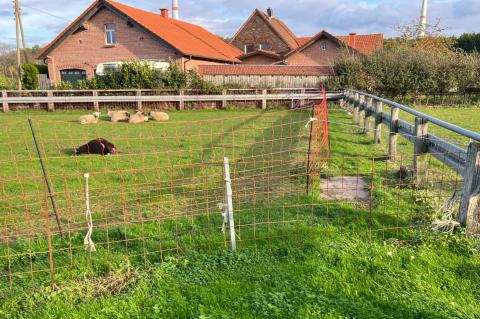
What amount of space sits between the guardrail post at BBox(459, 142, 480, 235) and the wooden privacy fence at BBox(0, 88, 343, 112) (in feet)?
54.4

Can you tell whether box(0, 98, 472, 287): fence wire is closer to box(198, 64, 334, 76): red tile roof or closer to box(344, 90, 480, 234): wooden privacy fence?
box(344, 90, 480, 234): wooden privacy fence

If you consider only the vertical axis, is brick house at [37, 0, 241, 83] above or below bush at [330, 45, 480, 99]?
above

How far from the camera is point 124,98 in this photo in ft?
66.2

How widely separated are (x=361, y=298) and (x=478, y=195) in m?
1.80

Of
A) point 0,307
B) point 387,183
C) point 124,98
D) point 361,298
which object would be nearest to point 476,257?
point 361,298

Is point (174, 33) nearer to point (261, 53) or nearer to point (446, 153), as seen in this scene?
point (261, 53)

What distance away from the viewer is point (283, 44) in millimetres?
42594

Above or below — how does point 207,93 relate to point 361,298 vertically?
above

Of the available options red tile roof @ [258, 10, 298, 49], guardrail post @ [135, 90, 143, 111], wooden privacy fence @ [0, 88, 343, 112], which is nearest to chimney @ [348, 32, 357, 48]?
red tile roof @ [258, 10, 298, 49]

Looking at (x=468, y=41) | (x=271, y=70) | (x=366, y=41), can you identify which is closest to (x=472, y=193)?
(x=271, y=70)

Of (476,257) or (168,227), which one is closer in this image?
(476,257)

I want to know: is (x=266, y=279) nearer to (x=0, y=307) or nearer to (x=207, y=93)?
(x=0, y=307)

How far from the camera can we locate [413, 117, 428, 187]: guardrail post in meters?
5.75

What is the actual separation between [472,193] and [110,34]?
29.1m
